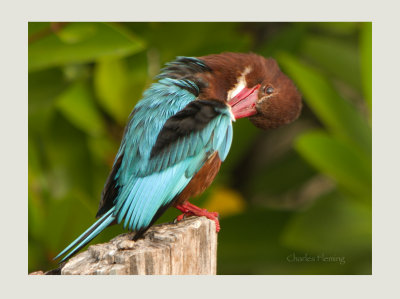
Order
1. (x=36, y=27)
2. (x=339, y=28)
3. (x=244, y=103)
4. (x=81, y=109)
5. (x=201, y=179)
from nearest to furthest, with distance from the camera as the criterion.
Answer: (x=201, y=179)
(x=244, y=103)
(x=36, y=27)
(x=81, y=109)
(x=339, y=28)

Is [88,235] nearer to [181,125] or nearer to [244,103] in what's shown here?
[181,125]

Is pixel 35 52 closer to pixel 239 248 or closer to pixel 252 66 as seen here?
pixel 252 66

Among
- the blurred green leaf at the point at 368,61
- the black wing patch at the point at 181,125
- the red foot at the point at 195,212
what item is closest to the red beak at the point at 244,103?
the black wing patch at the point at 181,125

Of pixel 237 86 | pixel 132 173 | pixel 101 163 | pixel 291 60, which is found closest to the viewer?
pixel 132 173

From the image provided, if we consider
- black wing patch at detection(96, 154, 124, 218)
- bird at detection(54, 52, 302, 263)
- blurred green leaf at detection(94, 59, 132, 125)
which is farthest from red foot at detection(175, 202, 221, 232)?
blurred green leaf at detection(94, 59, 132, 125)

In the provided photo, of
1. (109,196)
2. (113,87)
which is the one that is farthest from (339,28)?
(109,196)

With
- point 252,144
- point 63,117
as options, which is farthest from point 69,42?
point 252,144
